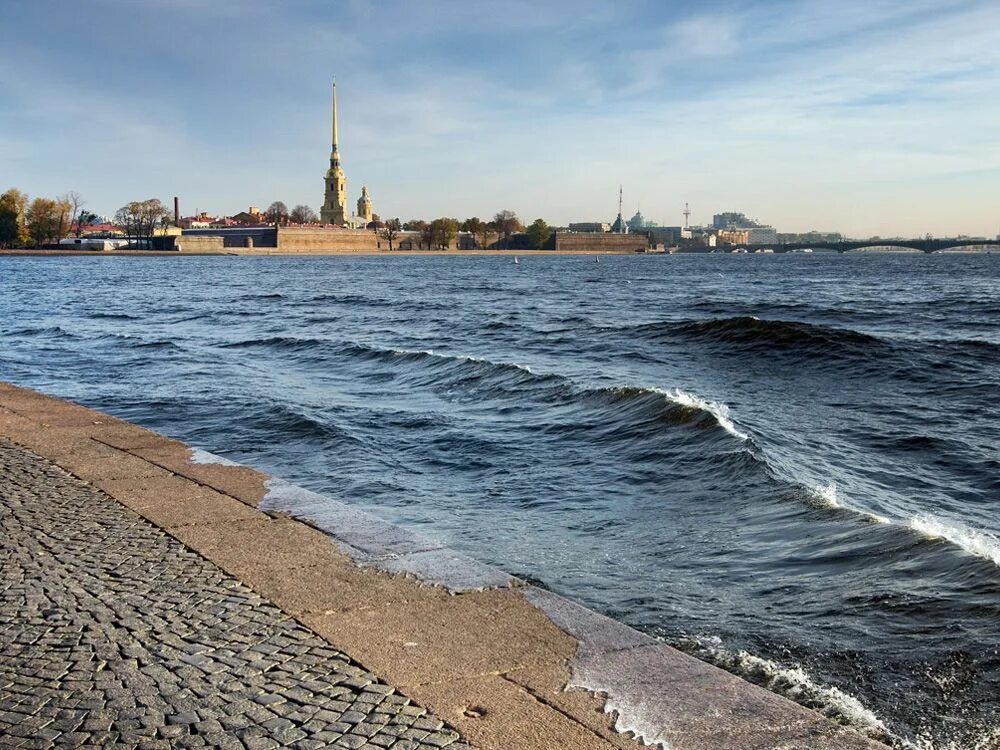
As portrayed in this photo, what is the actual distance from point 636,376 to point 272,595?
1326 cm

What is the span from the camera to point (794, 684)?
491cm

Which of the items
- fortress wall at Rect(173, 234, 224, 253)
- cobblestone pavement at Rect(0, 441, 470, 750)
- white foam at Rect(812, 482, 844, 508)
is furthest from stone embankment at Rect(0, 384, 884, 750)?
fortress wall at Rect(173, 234, 224, 253)

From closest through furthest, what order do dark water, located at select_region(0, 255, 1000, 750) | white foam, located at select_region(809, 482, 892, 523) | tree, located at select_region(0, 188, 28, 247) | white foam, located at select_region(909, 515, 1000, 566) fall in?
dark water, located at select_region(0, 255, 1000, 750), white foam, located at select_region(909, 515, 1000, 566), white foam, located at select_region(809, 482, 892, 523), tree, located at select_region(0, 188, 28, 247)

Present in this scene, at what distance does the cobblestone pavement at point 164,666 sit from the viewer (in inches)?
140

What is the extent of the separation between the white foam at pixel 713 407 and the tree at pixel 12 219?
140 metres

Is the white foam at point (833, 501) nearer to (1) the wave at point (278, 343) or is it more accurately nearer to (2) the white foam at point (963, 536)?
(2) the white foam at point (963, 536)

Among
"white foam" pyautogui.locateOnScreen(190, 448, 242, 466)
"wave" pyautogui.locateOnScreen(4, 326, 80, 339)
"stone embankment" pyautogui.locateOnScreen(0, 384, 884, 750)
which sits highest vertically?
"stone embankment" pyautogui.locateOnScreen(0, 384, 884, 750)

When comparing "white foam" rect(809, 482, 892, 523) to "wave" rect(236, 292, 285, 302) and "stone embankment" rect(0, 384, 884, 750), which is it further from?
"wave" rect(236, 292, 285, 302)

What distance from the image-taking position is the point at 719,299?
42.2 meters

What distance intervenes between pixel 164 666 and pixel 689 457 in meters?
7.41

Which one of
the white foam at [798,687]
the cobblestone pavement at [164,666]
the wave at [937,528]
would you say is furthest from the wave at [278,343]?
the white foam at [798,687]

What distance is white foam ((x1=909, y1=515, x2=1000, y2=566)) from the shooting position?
703 cm

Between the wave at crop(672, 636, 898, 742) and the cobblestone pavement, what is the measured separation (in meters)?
1.95

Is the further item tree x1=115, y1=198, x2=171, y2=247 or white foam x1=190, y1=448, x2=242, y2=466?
tree x1=115, y1=198, x2=171, y2=247
